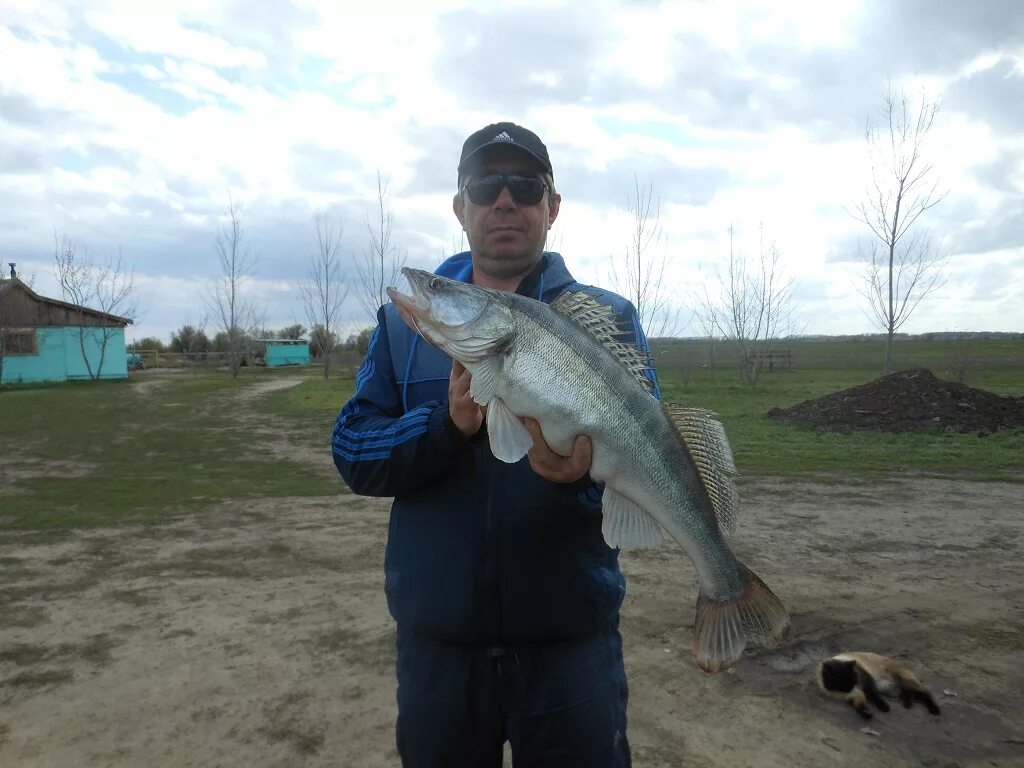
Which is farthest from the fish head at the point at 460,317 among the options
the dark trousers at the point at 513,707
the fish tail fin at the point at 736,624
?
the fish tail fin at the point at 736,624

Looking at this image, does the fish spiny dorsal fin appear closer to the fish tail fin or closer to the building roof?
the fish tail fin

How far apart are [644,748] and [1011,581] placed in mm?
Answer: 4734

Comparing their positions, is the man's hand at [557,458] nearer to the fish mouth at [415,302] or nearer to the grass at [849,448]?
the fish mouth at [415,302]

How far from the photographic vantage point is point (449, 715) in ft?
8.11

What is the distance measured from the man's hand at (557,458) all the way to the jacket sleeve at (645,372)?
9 cm

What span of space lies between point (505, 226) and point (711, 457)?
3.93 feet

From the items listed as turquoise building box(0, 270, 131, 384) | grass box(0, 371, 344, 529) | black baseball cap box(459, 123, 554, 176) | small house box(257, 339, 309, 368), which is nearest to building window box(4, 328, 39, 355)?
turquoise building box(0, 270, 131, 384)

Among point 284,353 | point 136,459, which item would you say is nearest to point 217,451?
point 136,459

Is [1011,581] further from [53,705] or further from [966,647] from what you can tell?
[53,705]

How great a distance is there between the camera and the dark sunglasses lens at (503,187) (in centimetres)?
285

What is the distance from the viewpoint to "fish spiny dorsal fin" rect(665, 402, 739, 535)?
103 inches

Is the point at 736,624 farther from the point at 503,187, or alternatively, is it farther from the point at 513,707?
the point at 503,187

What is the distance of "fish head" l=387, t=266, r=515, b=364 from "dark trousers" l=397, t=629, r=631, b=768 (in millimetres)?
1049

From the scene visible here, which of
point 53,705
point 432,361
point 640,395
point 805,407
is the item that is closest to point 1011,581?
point 640,395
